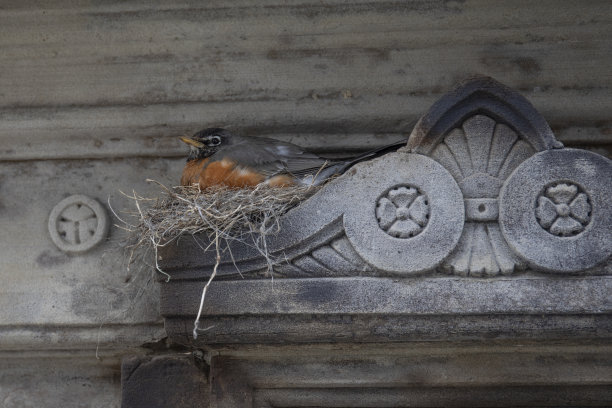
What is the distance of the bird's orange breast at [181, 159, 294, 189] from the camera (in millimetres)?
2672

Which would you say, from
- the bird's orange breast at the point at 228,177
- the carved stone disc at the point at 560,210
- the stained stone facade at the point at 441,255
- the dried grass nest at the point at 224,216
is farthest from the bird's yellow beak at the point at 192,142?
the carved stone disc at the point at 560,210

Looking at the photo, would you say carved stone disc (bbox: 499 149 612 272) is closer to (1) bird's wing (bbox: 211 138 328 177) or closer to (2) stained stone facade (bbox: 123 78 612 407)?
(2) stained stone facade (bbox: 123 78 612 407)

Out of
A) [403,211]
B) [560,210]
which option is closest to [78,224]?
[403,211]

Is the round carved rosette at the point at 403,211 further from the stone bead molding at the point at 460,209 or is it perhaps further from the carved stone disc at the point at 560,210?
the carved stone disc at the point at 560,210

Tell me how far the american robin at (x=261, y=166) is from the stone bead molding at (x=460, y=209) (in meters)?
0.26

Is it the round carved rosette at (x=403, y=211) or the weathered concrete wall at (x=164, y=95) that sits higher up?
the weathered concrete wall at (x=164, y=95)

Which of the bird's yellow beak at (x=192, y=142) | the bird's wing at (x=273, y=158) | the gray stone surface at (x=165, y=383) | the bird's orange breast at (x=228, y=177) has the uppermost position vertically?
the bird's yellow beak at (x=192, y=142)

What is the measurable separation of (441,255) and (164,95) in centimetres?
129

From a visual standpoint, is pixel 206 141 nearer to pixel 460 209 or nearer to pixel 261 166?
pixel 261 166

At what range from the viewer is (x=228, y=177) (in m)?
2.72

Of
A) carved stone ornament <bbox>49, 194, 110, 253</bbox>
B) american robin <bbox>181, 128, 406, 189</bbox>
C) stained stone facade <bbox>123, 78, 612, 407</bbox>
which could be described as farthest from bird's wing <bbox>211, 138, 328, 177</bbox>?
carved stone ornament <bbox>49, 194, 110, 253</bbox>

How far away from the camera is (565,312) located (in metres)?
2.28

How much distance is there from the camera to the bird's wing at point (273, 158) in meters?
2.70

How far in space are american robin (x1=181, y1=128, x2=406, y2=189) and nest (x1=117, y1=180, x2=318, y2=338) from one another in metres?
0.15
